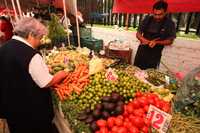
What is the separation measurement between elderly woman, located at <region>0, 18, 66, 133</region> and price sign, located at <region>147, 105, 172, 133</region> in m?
1.11

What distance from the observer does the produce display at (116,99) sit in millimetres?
1710

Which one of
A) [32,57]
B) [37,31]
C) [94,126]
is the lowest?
[94,126]

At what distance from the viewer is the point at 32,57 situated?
79.1 inches

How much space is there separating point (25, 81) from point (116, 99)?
3.13ft

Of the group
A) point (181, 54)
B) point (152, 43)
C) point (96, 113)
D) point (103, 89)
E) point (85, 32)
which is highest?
point (152, 43)

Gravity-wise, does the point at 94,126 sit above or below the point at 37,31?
below

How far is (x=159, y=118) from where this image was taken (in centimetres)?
168

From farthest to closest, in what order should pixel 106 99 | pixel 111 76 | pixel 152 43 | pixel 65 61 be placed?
1. pixel 152 43
2. pixel 65 61
3. pixel 111 76
4. pixel 106 99

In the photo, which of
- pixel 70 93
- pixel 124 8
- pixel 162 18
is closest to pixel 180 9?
pixel 162 18

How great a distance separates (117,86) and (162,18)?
2.32 metres

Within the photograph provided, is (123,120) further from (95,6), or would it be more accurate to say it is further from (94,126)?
(95,6)

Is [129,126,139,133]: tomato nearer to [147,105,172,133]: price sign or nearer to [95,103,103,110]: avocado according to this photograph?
[147,105,172,133]: price sign

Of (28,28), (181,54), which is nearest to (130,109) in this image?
(28,28)

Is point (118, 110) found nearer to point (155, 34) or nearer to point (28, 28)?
point (28, 28)
